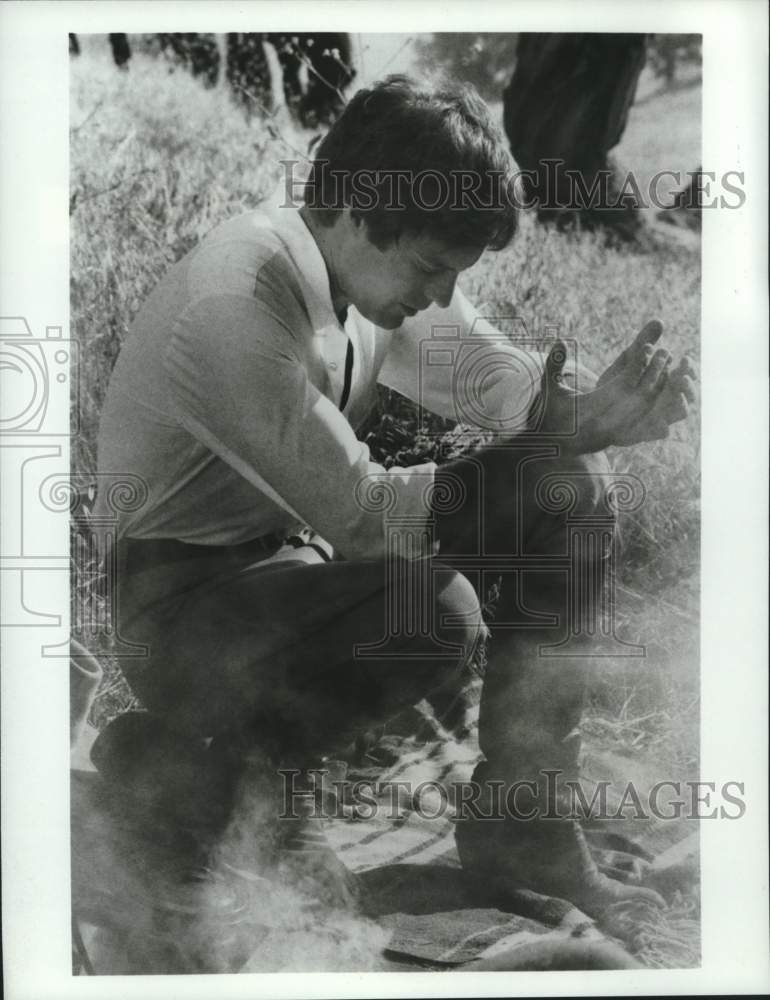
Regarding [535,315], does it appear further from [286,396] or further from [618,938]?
[618,938]

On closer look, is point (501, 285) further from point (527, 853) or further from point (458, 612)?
point (527, 853)

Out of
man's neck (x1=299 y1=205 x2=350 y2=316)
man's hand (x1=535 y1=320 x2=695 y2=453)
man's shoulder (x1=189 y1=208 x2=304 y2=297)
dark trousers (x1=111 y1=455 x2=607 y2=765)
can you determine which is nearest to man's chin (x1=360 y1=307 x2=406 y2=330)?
man's neck (x1=299 y1=205 x2=350 y2=316)

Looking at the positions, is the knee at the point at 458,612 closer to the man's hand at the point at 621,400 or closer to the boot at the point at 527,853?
the boot at the point at 527,853

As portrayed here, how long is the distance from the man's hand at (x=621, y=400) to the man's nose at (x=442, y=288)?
0.96 feet

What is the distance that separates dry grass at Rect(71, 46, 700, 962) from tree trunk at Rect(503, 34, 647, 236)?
6cm

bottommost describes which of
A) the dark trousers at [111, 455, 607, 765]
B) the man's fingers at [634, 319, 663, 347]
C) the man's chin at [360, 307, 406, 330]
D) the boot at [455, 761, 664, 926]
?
the boot at [455, 761, 664, 926]

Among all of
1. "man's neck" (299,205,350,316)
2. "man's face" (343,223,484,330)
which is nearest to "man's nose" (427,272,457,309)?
"man's face" (343,223,484,330)

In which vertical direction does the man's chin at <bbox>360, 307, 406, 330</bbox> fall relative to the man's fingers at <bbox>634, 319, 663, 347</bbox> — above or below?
above

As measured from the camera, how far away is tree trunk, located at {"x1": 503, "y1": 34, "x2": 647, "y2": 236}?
274 centimetres

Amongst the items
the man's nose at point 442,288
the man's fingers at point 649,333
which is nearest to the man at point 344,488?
the man's nose at point 442,288

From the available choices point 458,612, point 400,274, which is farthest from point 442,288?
point 458,612

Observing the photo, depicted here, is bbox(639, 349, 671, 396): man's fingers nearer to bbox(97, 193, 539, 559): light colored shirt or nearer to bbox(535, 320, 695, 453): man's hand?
bbox(535, 320, 695, 453): man's hand

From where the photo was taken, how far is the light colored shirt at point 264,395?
8.84 feet

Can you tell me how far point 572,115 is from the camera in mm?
2748
